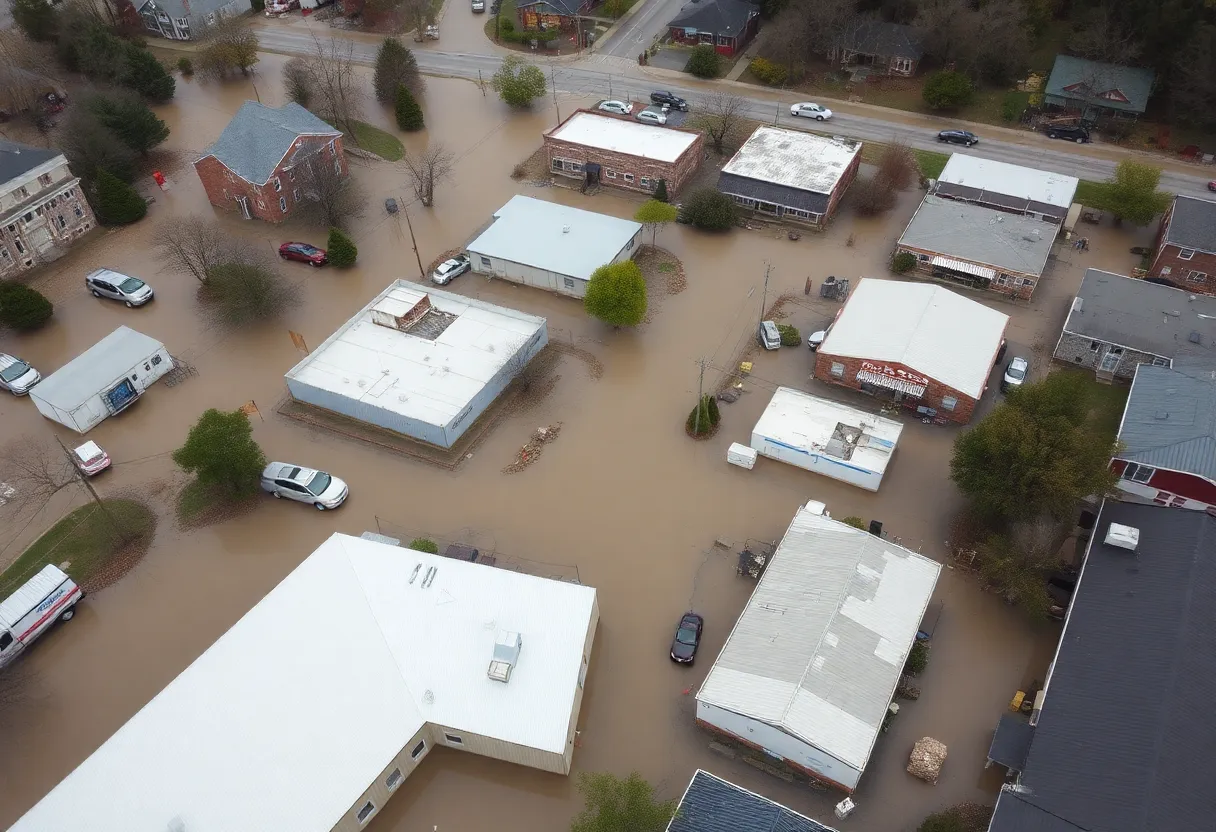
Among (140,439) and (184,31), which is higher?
(184,31)

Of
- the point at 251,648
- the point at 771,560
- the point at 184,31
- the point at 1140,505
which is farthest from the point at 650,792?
the point at 184,31

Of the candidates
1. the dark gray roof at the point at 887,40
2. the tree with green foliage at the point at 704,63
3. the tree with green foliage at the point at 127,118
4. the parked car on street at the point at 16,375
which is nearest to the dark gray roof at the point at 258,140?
the tree with green foliage at the point at 127,118

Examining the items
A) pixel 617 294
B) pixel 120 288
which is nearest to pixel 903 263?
pixel 617 294

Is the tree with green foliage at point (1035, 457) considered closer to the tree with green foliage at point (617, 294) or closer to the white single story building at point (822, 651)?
the white single story building at point (822, 651)

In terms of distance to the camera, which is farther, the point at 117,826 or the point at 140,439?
the point at 140,439

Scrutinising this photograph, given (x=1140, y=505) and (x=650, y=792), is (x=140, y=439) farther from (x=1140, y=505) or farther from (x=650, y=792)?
(x=1140, y=505)

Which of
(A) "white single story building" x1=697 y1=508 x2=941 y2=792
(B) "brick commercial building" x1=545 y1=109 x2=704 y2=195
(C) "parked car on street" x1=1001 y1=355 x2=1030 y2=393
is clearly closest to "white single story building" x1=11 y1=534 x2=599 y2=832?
(A) "white single story building" x1=697 y1=508 x2=941 y2=792
